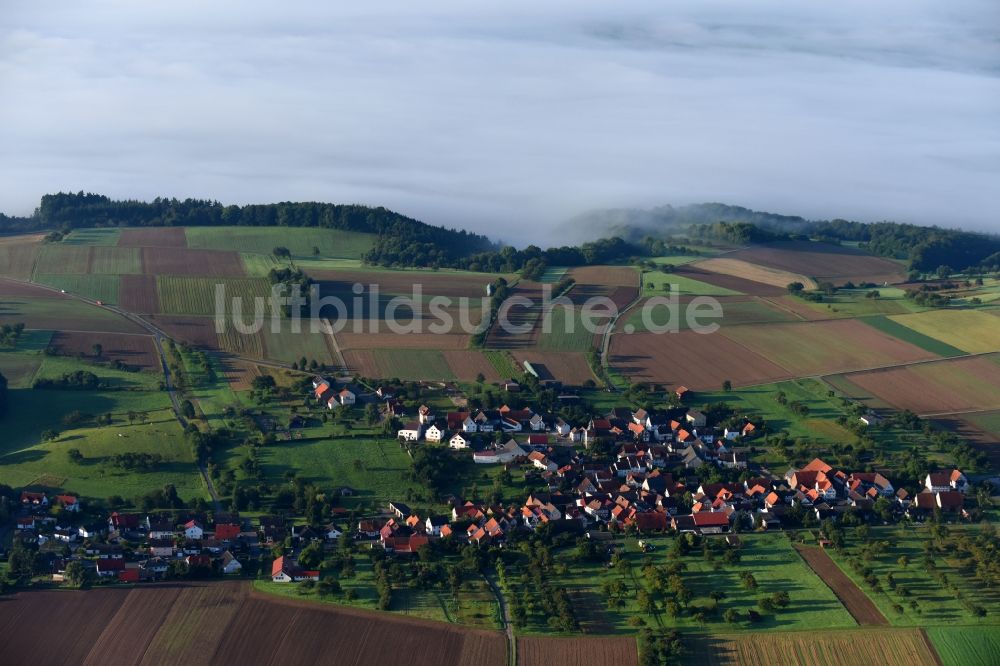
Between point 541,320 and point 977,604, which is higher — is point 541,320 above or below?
above

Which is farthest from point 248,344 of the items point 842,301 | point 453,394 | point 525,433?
point 842,301

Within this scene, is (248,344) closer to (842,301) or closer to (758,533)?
(758,533)

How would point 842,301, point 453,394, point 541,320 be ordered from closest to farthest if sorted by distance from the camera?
point 453,394
point 541,320
point 842,301

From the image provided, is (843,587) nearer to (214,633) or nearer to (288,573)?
(288,573)

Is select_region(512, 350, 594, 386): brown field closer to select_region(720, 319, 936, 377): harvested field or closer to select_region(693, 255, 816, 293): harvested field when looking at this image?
select_region(720, 319, 936, 377): harvested field

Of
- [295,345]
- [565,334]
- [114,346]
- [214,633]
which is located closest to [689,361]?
[565,334]
